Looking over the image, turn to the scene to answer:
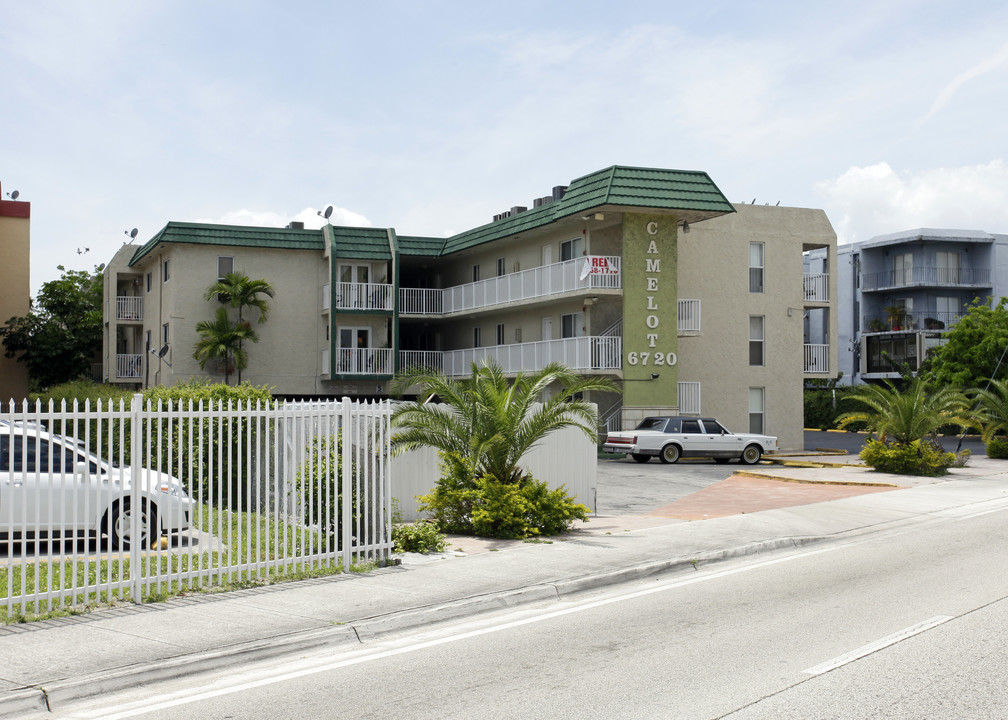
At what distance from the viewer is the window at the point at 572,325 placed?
1417 inches

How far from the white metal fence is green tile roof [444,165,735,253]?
2170cm

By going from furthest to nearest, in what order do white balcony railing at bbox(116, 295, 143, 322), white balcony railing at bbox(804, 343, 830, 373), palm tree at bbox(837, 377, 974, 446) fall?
white balcony railing at bbox(116, 295, 143, 322) → white balcony railing at bbox(804, 343, 830, 373) → palm tree at bbox(837, 377, 974, 446)

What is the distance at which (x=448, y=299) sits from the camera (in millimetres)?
42844

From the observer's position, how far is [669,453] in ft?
104

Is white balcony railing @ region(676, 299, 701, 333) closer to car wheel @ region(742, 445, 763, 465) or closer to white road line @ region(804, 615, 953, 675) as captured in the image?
car wheel @ region(742, 445, 763, 465)

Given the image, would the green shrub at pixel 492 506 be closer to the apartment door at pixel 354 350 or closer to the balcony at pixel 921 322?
the apartment door at pixel 354 350

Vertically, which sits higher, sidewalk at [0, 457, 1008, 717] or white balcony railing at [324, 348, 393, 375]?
white balcony railing at [324, 348, 393, 375]

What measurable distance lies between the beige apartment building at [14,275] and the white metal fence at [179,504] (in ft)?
111

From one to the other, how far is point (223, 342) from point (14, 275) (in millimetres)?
11049

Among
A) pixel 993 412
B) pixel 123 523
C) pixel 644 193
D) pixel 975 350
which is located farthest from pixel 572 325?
pixel 123 523

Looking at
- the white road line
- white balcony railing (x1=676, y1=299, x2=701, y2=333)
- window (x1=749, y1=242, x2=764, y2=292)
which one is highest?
window (x1=749, y1=242, x2=764, y2=292)

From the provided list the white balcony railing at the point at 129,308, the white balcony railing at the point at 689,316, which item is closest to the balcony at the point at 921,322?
the white balcony railing at the point at 689,316

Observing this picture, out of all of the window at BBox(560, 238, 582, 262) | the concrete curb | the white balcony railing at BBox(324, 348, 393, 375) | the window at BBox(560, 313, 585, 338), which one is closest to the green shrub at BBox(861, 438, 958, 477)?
the window at BBox(560, 313, 585, 338)

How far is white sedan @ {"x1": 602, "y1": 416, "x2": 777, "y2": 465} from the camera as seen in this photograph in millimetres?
31547
